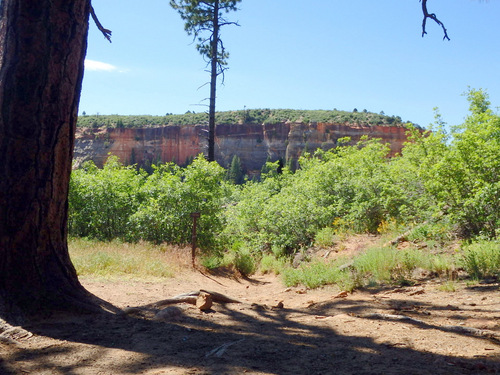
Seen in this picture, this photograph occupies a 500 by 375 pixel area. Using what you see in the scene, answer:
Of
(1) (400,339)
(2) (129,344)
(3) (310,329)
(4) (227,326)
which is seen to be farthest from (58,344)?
(1) (400,339)

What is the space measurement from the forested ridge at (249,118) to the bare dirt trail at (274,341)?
7097cm

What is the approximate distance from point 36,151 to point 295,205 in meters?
9.52

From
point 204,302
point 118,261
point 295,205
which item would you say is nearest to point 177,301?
point 204,302

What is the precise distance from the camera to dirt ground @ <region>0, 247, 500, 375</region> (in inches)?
114

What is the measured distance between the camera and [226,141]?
7800 cm

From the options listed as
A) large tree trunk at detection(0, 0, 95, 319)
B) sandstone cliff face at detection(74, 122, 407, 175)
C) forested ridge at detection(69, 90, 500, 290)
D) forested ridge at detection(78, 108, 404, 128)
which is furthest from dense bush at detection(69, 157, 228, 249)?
forested ridge at detection(78, 108, 404, 128)

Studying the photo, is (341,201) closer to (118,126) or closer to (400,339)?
(400,339)

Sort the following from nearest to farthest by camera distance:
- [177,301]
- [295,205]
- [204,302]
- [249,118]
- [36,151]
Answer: [36,151] < [204,302] < [177,301] < [295,205] < [249,118]

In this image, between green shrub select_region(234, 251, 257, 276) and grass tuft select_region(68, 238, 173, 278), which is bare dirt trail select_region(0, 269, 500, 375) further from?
green shrub select_region(234, 251, 257, 276)

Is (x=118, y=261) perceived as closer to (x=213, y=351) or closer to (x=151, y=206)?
(x=151, y=206)

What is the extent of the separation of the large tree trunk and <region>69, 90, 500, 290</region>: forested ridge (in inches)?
225

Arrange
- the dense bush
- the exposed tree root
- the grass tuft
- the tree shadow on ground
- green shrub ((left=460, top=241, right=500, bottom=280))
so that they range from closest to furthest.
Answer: the tree shadow on ground < the exposed tree root < green shrub ((left=460, top=241, right=500, bottom=280)) < the grass tuft < the dense bush

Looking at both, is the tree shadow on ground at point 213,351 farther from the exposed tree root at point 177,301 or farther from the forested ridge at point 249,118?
the forested ridge at point 249,118

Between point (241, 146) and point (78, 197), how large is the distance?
66616mm
